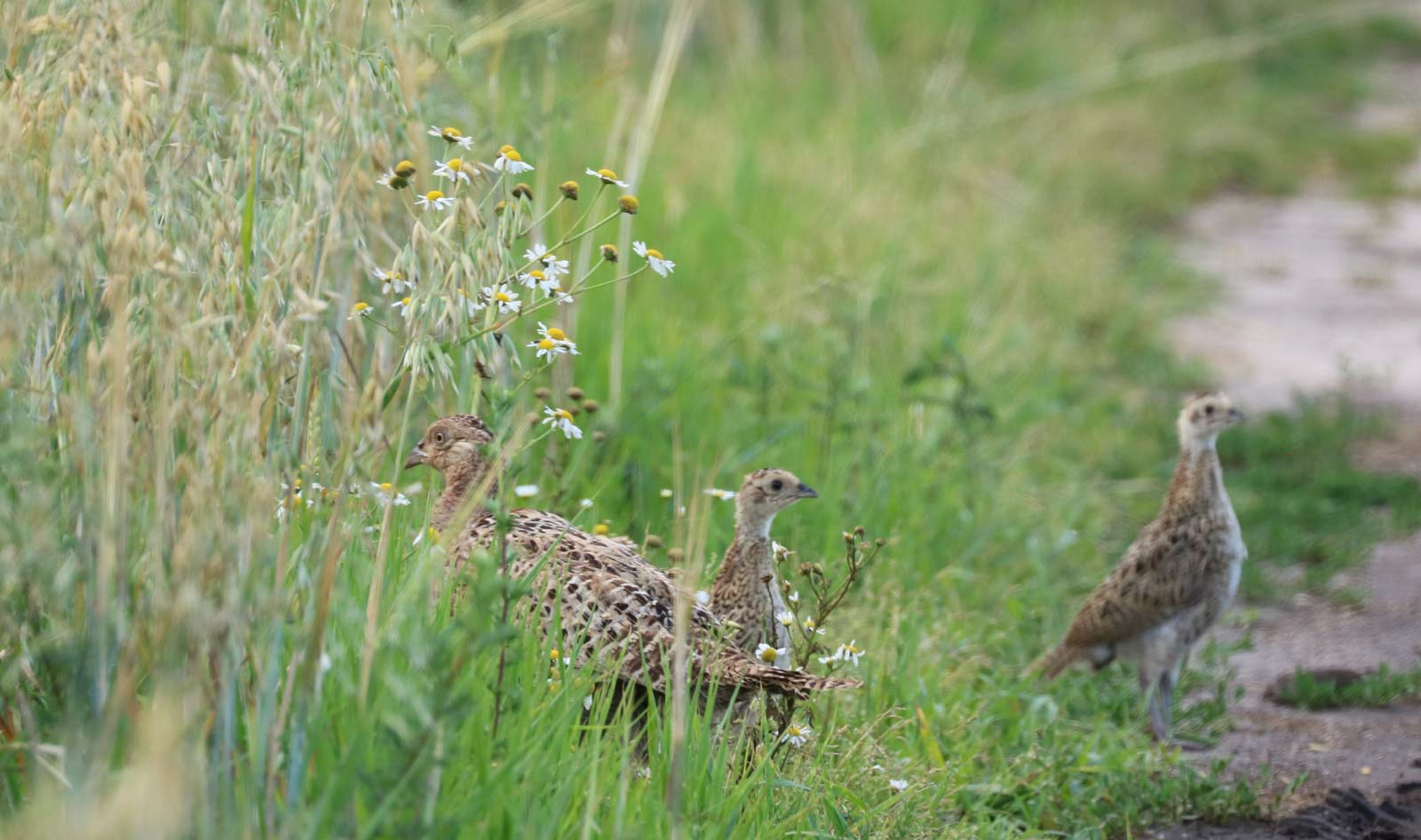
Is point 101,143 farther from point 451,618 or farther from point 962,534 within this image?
point 962,534

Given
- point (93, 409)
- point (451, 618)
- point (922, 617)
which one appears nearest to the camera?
point (93, 409)

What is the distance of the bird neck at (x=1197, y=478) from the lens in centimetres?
587

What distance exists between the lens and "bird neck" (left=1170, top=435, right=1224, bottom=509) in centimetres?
587

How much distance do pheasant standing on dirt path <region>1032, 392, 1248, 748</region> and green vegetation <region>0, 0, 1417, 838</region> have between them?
0.60 ft

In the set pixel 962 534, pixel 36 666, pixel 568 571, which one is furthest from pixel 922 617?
pixel 36 666

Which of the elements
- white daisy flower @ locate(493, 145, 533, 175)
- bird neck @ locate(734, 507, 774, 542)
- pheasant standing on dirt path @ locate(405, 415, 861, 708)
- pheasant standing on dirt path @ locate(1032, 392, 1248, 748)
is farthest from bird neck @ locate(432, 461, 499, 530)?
pheasant standing on dirt path @ locate(1032, 392, 1248, 748)

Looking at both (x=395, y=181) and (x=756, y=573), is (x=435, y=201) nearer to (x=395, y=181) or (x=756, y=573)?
(x=395, y=181)

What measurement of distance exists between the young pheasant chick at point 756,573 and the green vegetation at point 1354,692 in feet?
6.73

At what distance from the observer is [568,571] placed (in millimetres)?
3990

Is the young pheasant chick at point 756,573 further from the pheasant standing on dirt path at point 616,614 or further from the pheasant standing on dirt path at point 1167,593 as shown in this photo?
the pheasant standing on dirt path at point 1167,593

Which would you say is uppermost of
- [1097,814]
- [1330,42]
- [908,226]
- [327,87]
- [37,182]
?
[1330,42]

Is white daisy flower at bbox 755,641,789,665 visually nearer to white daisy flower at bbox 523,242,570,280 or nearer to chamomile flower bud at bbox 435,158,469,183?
white daisy flower at bbox 523,242,570,280

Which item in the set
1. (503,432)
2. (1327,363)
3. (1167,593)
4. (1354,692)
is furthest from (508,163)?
(1327,363)

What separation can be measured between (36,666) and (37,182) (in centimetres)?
94
